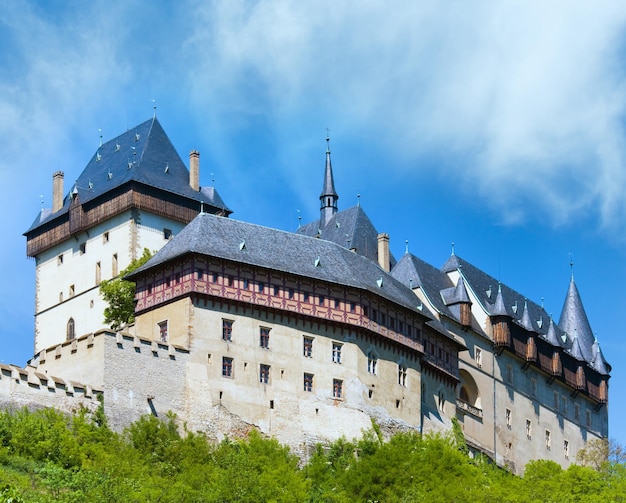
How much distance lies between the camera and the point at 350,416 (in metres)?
64.3

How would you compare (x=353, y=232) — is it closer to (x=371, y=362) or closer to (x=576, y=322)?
(x=371, y=362)

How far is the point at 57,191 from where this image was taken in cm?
8381

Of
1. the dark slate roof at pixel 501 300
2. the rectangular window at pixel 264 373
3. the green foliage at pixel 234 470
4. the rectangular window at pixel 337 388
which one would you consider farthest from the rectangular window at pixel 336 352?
the dark slate roof at pixel 501 300

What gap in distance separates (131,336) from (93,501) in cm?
1099

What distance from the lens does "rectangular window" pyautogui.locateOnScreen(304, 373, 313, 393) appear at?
2504 inches

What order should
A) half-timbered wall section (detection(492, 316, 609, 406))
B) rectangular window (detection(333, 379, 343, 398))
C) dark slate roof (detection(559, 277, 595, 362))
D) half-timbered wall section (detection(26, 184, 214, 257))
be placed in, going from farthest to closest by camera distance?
1. dark slate roof (detection(559, 277, 595, 362))
2. half-timbered wall section (detection(492, 316, 609, 406))
3. half-timbered wall section (detection(26, 184, 214, 257))
4. rectangular window (detection(333, 379, 343, 398))

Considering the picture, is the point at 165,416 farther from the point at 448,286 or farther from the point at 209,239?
the point at 448,286

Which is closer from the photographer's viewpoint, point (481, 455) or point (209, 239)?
point (209, 239)

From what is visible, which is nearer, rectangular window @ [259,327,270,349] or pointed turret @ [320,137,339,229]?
rectangular window @ [259,327,270,349]

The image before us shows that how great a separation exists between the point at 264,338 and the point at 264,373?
1.61 m

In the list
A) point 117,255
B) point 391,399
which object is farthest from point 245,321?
point 117,255

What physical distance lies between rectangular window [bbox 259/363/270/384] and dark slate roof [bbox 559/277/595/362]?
38.2 meters

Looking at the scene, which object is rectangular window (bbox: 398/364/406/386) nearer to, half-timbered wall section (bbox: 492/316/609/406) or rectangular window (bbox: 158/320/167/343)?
rectangular window (bbox: 158/320/167/343)

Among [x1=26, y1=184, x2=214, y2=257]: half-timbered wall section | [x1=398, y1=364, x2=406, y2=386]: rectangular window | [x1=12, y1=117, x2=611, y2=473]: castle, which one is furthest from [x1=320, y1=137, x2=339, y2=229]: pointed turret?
[x1=398, y1=364, x2=406, y2=386]: rectangular window
